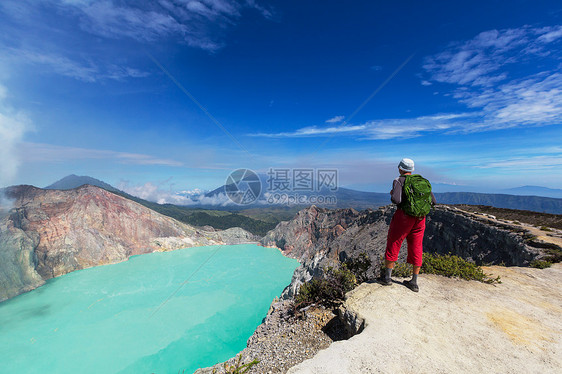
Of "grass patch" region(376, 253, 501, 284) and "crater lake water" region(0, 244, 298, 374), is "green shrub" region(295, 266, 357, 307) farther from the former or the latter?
Result: "crater lake water" region(0, 244, 298, 374)

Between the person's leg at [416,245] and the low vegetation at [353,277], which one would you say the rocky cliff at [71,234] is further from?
the person's leg at [416,245]

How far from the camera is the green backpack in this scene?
476cm

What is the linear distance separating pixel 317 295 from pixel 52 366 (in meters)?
30.1

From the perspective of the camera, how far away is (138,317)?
95.1ft

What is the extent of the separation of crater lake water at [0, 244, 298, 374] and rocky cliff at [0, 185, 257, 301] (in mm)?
3454

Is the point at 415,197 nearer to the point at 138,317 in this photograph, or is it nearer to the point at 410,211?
the point at 410,211

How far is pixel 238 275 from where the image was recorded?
149ft

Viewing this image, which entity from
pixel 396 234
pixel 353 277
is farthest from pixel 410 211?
pixel 353 277

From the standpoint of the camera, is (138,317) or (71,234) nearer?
(138,317)

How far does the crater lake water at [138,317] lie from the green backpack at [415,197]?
23558 millimetres

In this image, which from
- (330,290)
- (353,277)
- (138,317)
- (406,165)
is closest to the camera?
(406,165)

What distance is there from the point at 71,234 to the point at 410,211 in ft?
215

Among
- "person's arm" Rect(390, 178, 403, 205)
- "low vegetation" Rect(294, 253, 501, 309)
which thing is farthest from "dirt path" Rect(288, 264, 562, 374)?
"person's arm" Rect(390, 178, 403, 205)

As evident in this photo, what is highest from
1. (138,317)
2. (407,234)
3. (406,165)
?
(406,165)
